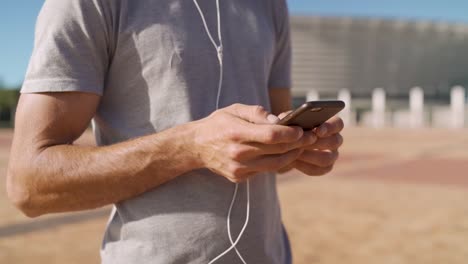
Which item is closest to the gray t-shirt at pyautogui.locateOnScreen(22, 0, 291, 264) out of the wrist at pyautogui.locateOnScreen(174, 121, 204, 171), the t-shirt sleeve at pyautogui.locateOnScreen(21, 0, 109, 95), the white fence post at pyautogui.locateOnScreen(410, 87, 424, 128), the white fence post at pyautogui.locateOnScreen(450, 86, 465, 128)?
the t-shirt sleeve at pyautogui.locateOnScreen(21, 0, 109, 95)

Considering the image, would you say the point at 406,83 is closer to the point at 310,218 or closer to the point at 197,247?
the point at 310,218

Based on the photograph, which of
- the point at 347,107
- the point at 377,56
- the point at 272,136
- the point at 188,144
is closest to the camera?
the point at 272,136

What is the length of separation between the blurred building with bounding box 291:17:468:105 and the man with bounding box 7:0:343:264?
173 feet

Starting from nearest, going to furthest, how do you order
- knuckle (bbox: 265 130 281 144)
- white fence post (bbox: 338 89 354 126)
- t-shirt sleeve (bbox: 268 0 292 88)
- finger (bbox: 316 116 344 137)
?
knuckle (bbox: 265 130 281 144) < finger (bbox: 316 116 344 137) < t-shirt sleeve (bbox: 268 0 292 88) < white fence post (bbox: 338 89 354 126)

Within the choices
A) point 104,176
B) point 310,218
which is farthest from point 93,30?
point 310,218

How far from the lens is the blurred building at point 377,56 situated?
172 feet

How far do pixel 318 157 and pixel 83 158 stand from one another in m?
0.56

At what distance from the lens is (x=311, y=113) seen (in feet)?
3.07

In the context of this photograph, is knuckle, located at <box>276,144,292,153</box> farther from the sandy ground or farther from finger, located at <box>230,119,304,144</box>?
the sandy ground

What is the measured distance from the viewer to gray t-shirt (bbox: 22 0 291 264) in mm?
1059

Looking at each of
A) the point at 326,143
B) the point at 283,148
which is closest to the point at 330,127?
the point at 326,143

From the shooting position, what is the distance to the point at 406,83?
57719 mm

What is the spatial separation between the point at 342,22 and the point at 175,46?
175 feet

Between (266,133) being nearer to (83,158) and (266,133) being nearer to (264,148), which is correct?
(264,148)
